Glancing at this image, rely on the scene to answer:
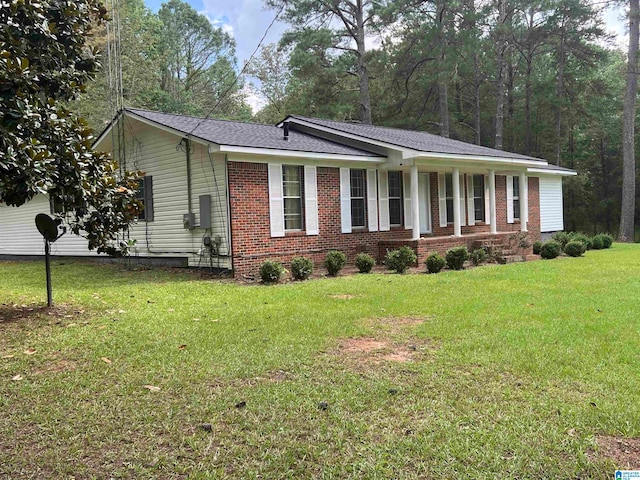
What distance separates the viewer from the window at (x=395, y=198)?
47.3 feet

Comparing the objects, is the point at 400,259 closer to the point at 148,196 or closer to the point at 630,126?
the point at 148,196

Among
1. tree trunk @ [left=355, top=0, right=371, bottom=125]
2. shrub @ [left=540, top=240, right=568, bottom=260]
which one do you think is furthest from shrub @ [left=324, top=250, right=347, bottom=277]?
tree trunk @ [left=355, top=0, right=371, bottom=125]

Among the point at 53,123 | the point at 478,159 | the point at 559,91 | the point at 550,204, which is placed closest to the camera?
the point at 53,123

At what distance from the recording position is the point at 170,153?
12398 millimetres

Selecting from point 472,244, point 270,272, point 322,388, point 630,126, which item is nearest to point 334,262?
point 270,272

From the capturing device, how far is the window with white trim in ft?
57.1

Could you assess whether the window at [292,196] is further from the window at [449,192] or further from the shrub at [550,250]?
the shrub at [550,250]

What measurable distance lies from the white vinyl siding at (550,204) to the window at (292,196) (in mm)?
13078

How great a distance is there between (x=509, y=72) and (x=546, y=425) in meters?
33.8

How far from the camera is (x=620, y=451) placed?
278 cm

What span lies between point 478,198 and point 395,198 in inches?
177

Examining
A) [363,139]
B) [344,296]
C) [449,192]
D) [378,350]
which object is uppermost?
[363,139]

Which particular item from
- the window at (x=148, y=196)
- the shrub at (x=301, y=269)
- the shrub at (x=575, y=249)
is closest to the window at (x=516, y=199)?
the shrub at (x=575, y=249)

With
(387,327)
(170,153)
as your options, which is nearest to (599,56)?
(170,153)
